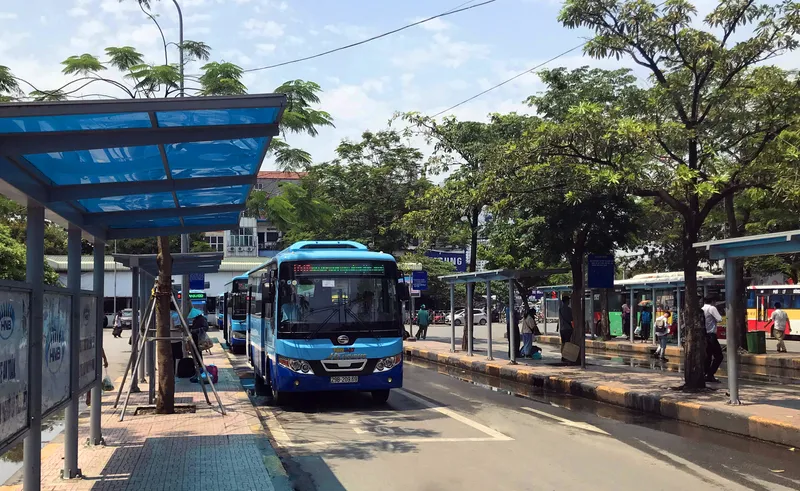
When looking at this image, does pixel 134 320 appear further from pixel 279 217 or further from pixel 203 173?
pixel 203 173

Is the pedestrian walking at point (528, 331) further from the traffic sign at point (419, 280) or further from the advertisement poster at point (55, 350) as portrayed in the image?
the advertisement poster at point (55, 350)

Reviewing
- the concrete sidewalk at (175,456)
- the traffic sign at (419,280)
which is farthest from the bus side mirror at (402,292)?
the traffic sign at (419,280)

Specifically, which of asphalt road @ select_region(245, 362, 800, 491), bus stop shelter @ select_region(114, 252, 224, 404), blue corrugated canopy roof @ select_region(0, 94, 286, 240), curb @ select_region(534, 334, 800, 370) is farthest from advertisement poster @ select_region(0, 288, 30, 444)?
curb @ select_region(534, 334, 800, 370)

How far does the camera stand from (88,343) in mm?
7086

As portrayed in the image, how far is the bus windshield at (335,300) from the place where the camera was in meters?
12.9

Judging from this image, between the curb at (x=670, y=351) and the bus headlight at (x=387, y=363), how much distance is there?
13.5 metres

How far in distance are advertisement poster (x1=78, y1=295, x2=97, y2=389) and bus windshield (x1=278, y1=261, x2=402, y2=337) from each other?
18.2 feet

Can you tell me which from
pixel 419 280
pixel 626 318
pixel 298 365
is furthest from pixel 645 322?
pixel 298 365

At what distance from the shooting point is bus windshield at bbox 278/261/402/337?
12.9 m

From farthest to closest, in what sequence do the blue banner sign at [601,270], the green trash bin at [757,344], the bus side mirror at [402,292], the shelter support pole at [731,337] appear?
the green trash bin at [757,344]
the blue banner sign at [601,270]
the bus side mirror at [402,292]
the shelter support pole at [731,337]

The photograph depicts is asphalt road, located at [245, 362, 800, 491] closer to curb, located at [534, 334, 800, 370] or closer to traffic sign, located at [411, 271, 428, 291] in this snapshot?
curb, located at [534, 334, 800, 370]

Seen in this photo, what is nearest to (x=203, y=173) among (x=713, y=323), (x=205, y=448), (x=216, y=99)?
(x=216, y=99)

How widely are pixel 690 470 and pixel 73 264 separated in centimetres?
674

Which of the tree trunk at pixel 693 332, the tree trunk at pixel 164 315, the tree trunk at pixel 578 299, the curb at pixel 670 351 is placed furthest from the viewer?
the curb at pixel 670 351
